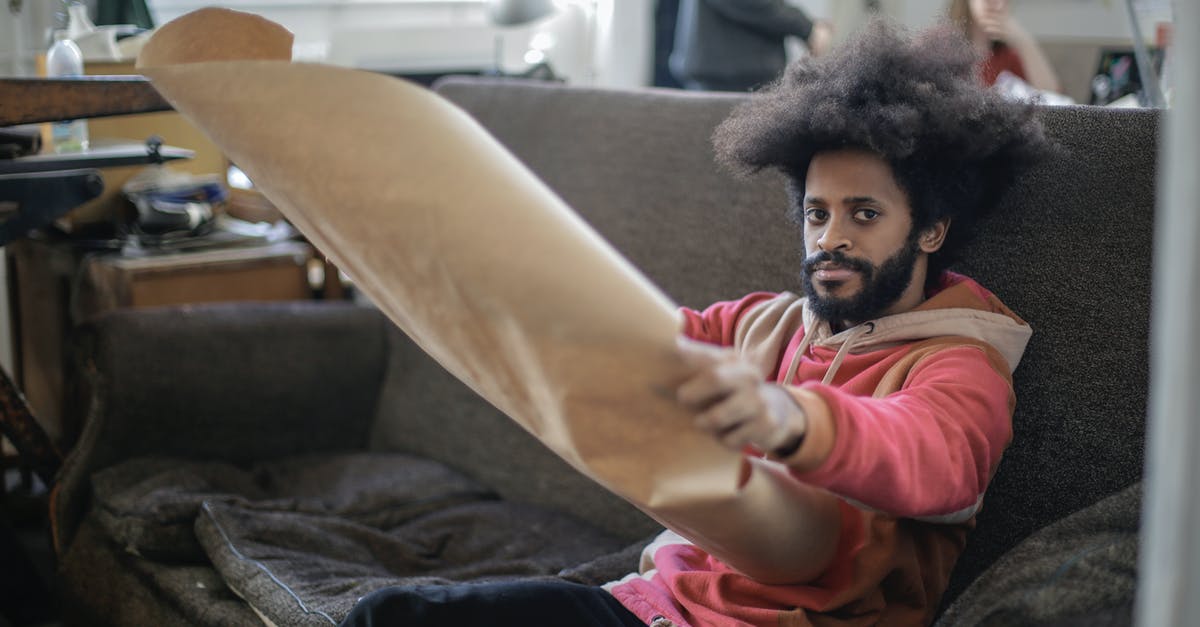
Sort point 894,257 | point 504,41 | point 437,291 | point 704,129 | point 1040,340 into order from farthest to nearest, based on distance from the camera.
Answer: point 504,41, point 704,129, point 1040,340, point 894,257, point 437,291

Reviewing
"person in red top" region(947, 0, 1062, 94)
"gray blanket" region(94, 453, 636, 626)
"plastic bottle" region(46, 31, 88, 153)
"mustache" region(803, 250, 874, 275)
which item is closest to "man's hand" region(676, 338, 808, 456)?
"mustache" region(803, 250, 874, 275)

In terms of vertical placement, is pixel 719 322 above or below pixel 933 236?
below

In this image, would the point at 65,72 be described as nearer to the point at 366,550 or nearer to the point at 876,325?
the point at 366,550

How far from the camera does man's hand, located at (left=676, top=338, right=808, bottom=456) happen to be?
→ 755 mm

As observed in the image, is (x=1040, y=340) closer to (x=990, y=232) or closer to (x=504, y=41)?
(x=990, y=232)

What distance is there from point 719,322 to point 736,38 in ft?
7.41

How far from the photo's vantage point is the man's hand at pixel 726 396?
755mm

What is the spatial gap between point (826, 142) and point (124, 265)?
1703mm

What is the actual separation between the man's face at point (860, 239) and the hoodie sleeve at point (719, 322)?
22 cm

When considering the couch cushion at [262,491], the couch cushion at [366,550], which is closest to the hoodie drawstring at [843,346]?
the couch cushion at [366,550]

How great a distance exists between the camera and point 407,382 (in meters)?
2.08

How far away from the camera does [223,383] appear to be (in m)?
1.94

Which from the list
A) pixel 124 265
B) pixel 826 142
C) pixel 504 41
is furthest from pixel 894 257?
pixel 504 41

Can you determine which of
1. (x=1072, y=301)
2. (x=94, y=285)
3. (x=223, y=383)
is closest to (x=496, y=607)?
(x=1072, y=301)
